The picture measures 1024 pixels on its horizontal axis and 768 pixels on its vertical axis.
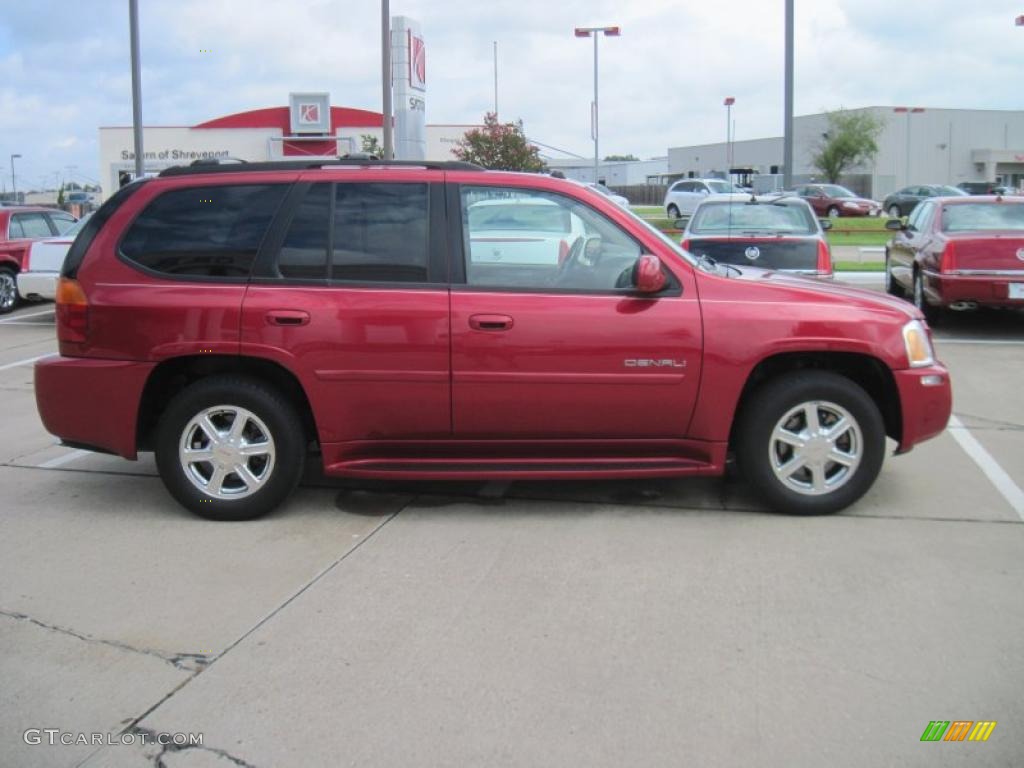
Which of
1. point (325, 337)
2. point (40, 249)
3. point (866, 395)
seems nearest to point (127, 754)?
point (325, 337)

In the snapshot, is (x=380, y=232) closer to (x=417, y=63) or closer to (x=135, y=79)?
(x=135, y=79)

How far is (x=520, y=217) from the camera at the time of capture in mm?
5344

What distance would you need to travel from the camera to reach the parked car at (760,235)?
10.3 meters

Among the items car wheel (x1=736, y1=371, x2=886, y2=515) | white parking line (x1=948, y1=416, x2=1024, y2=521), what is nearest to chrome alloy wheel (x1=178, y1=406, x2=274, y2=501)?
car wheel (x1=736, y1=371, x2=886, y2=515)

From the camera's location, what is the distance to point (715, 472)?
5176 millimetres

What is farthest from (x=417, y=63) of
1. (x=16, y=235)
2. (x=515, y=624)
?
(x=515, y=624)

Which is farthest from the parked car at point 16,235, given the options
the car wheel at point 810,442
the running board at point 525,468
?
the car wheel at point 810,442

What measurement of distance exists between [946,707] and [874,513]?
6.91ft

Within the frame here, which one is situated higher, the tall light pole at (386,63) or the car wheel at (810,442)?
the tall light pole at (386,63)

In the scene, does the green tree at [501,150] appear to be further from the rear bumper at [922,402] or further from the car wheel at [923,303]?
the rear bumper at [922,402]

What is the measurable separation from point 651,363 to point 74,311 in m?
3.03

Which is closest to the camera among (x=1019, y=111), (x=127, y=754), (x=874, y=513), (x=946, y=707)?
(x=127, y=754)

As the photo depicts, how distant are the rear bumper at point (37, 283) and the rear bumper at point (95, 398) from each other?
9183 mm

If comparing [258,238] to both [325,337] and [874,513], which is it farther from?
[874,513]
